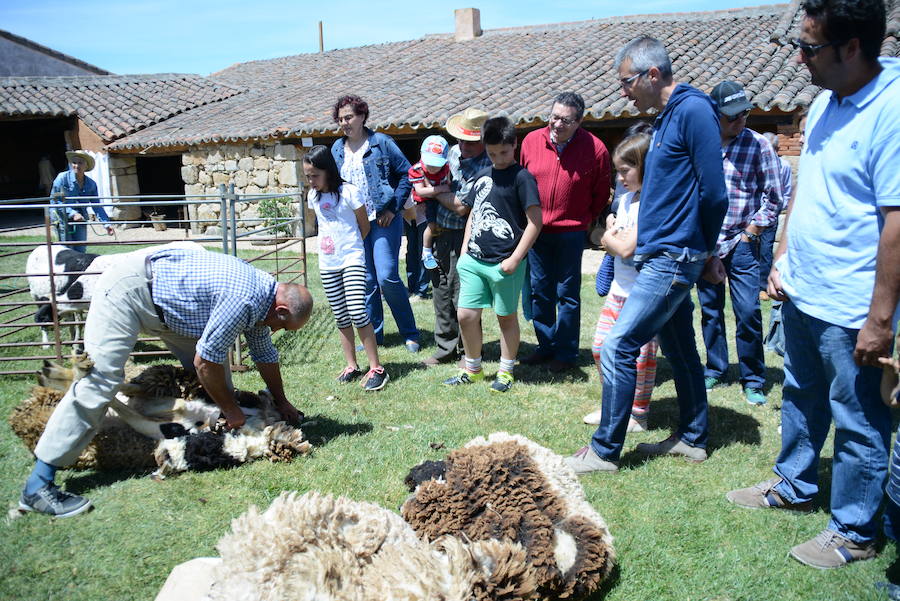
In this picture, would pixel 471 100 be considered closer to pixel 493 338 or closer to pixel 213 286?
pixel 493 338

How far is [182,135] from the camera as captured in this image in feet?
59.2

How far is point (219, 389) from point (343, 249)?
Answer: 5.78 ft

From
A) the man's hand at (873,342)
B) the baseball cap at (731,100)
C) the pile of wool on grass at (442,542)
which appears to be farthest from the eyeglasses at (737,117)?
the pile of wool on grass at (442,542)

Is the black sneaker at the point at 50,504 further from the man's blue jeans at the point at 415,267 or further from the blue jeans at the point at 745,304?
the man's blue jeans at the point at 415,267

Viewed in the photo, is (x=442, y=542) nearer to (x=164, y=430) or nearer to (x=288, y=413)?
(x=288, y=413)

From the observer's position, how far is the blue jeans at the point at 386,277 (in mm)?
5816

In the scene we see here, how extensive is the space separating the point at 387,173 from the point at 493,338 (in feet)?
6.50

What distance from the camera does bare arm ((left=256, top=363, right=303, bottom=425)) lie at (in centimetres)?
407

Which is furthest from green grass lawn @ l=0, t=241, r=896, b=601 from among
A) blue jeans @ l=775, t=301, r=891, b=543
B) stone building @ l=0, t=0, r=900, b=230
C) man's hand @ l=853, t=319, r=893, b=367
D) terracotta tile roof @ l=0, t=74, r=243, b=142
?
terracotta tile roof @ l=0, t=74, r=243, b=142

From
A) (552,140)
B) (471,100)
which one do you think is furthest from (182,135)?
(552,140)

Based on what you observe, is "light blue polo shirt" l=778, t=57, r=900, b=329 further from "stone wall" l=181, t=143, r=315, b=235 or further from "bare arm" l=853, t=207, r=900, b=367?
"stone wall" l=181, t=143, r=315, b=235

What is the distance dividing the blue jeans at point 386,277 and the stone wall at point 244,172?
10.6m

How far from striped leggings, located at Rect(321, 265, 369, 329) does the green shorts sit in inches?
29.6

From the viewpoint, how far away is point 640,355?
4.27 m
